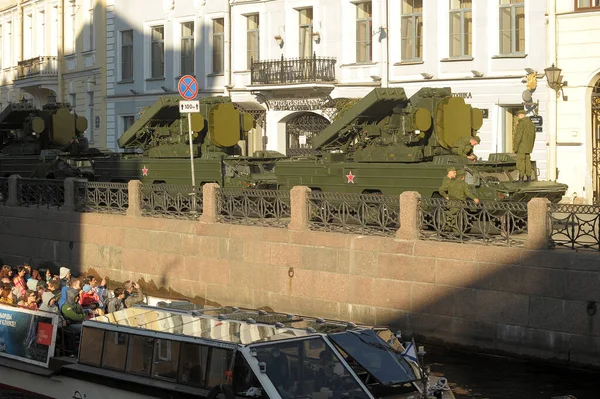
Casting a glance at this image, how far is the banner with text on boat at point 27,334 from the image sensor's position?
52.2ft

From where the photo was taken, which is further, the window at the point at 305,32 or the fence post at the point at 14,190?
the window at the point at 305,32

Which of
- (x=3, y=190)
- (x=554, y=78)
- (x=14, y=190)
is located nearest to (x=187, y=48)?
(x=3, y=190)

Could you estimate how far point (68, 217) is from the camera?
27.8 m

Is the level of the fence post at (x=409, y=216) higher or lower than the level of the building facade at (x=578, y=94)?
lower

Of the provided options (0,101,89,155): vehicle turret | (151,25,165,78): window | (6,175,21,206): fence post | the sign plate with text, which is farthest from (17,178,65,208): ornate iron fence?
(151,25,165,78): window

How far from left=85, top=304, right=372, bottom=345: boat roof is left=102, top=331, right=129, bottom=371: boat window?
0.11 metres

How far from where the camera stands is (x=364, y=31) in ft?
112

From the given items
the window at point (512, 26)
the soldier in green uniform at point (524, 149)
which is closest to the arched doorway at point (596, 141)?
the window at point (512, 26)

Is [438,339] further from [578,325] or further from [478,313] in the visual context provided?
[578,325]

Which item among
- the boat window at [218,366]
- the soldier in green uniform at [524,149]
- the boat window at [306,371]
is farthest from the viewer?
the soldier in green uniform at [524,149]

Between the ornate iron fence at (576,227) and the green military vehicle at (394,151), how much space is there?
3.53m

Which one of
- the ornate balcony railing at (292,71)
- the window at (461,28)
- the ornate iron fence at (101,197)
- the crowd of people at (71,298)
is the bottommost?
the crowd of people at (71,298)

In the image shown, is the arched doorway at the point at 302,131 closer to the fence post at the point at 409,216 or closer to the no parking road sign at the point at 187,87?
the no parking road sign at the point at 187,87

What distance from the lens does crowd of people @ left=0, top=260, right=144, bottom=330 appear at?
16922 millimetres
